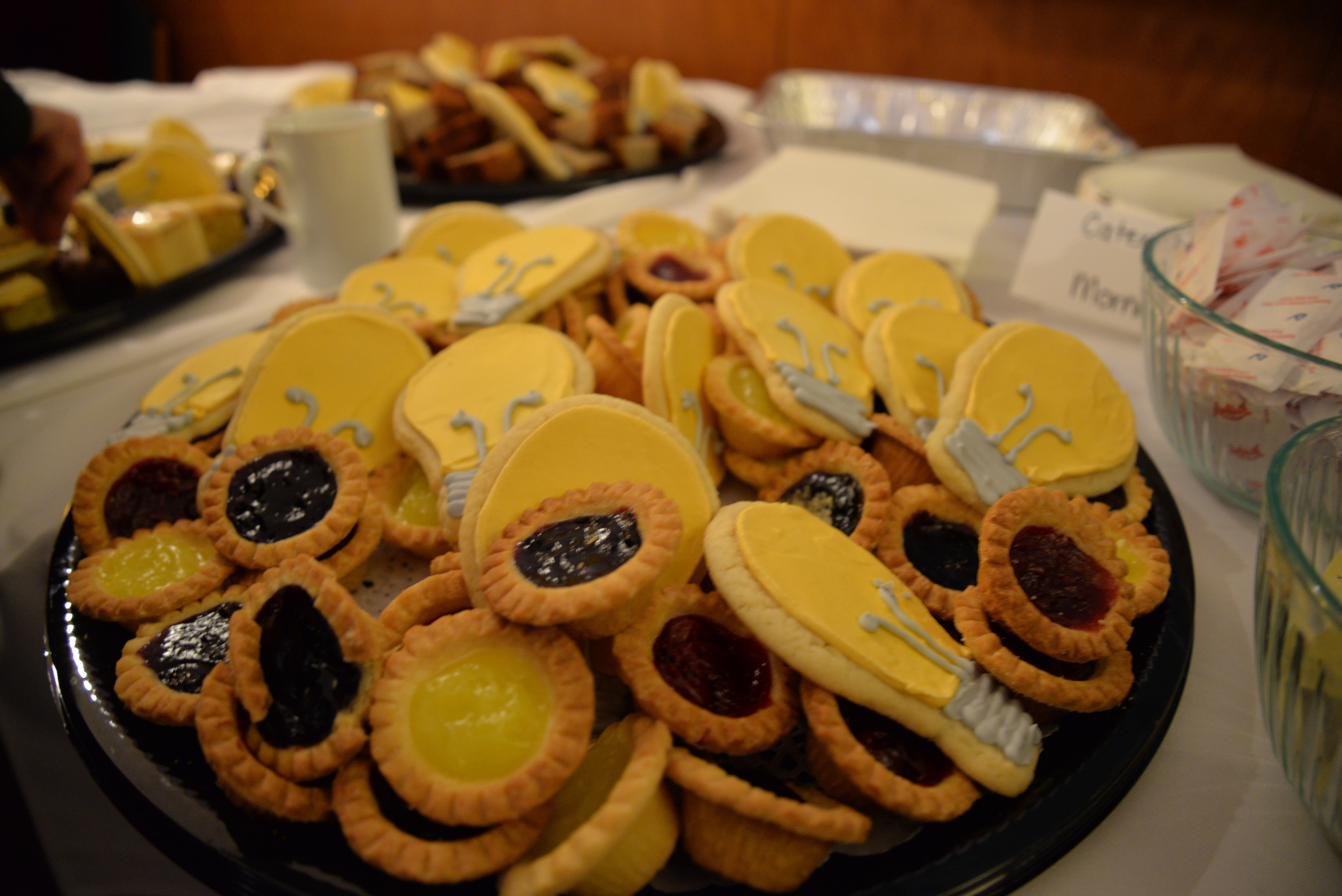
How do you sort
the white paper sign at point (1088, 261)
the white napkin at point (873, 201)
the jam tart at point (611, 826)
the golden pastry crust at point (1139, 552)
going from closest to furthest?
the jam tart at point (611, 826)
the golden pastry crust at point (1139, 552)
the white paper sign at point (1088, 261)
the white napkin at point (873, 201)

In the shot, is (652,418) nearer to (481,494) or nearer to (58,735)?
(481,494)

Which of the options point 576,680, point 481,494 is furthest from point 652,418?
point 576,680

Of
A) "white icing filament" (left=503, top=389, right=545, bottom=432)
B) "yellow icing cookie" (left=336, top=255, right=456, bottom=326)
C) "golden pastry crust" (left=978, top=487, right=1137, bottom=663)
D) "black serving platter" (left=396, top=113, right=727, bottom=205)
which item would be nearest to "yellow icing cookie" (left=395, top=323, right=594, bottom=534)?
"white icing filament" (left=503, top=389, right=545, bottom=432)

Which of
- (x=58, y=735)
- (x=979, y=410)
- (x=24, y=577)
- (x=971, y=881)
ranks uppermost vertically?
(x=979, y=410)

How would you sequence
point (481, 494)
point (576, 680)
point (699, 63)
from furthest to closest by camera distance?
point (699, 63) → point (481, 494) → point (576, 680)

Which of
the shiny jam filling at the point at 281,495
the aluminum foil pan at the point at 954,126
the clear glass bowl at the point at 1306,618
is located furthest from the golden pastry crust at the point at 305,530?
the aluminum foil pan at the point at 954,126

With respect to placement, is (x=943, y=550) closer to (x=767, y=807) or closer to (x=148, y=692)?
(x=767, y=807)

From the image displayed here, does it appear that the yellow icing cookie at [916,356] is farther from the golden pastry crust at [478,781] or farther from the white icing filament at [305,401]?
the white icing filament at [305,401]
